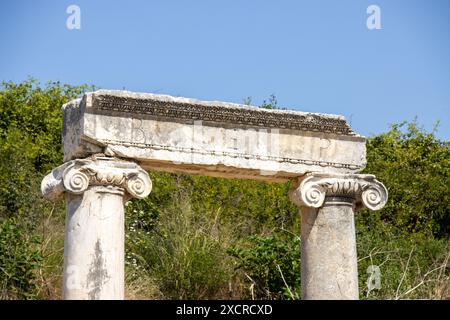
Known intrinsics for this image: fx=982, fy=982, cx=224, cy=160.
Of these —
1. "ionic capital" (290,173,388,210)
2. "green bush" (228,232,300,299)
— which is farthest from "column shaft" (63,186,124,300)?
"green bush" (228,232,300,299)

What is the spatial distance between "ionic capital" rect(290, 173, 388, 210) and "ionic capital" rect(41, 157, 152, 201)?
1.94m

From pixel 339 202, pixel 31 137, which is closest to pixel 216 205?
pixel 31 137

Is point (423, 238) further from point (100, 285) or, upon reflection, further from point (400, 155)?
point (100, 285)

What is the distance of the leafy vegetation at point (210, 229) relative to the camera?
53.2ft

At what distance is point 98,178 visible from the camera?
35.1 ft

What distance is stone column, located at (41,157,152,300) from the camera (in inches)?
414

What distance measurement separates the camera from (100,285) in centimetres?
1052

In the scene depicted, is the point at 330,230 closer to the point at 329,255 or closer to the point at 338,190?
the point at 329,255

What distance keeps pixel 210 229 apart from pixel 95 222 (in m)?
7.57

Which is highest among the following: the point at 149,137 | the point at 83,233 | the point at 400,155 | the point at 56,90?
the point at 56,90

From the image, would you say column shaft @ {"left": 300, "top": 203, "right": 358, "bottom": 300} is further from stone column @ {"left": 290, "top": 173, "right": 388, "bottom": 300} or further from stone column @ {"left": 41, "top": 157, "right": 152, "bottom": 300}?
stone column @ {"left": 41, "top": 157, "right": 152, "bottom": 300}

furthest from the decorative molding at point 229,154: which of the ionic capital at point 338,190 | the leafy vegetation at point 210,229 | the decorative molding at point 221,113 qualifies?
the leafy vegetation at point 210,229
